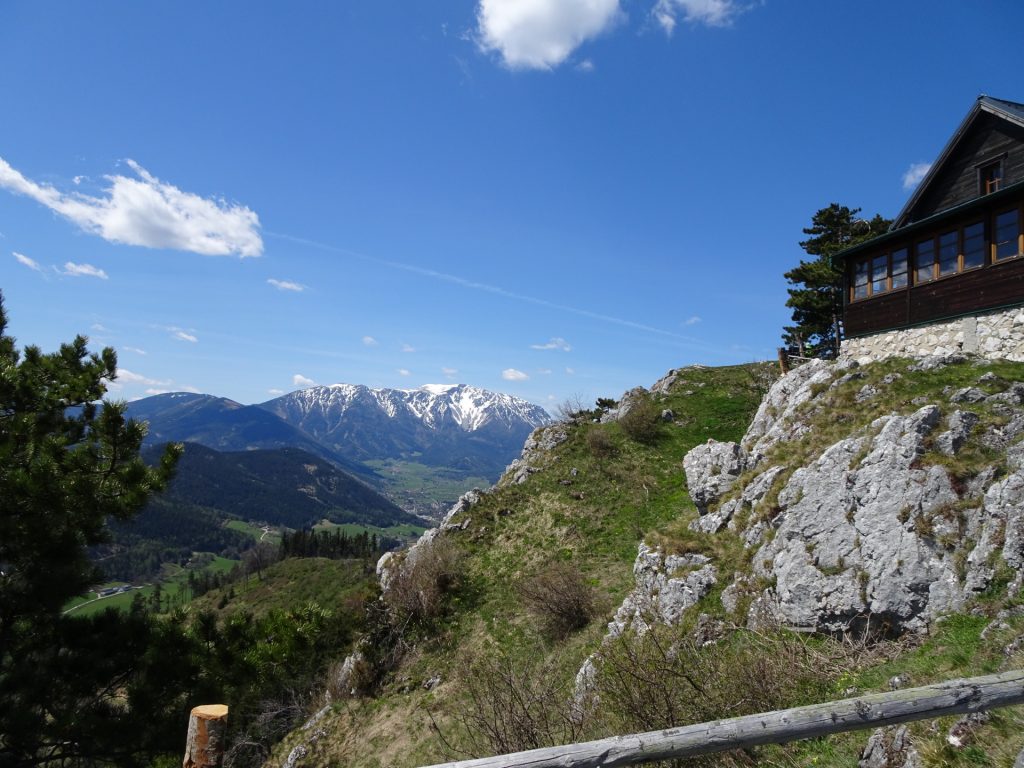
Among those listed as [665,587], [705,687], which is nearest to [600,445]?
[665,587]

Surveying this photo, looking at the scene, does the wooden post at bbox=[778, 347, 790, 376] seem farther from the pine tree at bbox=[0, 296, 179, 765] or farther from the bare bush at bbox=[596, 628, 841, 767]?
the pine tree at bbox=[0, 296, 179, 765]

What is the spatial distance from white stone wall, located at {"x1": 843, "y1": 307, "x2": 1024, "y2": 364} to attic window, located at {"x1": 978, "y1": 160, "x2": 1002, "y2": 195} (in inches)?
257

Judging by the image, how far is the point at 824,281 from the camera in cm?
3231

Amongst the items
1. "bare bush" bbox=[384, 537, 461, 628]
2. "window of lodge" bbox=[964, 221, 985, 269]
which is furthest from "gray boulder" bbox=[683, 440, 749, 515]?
"bare bush" bbox=[384, 537, 461, 628]

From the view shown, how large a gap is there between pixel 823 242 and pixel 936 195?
45.2 ft

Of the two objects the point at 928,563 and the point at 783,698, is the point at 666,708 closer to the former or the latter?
the point at 783,698

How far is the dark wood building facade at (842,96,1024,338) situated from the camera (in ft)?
55.2

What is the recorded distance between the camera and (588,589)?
19.0 metres

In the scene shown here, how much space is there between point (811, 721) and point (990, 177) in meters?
26.0

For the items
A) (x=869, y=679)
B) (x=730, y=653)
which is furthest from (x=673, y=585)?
(x=869, y=679)

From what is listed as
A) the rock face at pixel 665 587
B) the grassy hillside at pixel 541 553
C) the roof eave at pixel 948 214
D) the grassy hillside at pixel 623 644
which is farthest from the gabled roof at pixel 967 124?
the rock face at pixel 665 587

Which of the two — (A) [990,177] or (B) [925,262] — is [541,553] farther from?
(A) [990,177]

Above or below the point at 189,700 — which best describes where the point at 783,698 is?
above

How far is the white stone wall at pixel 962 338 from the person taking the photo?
53.1 ft
